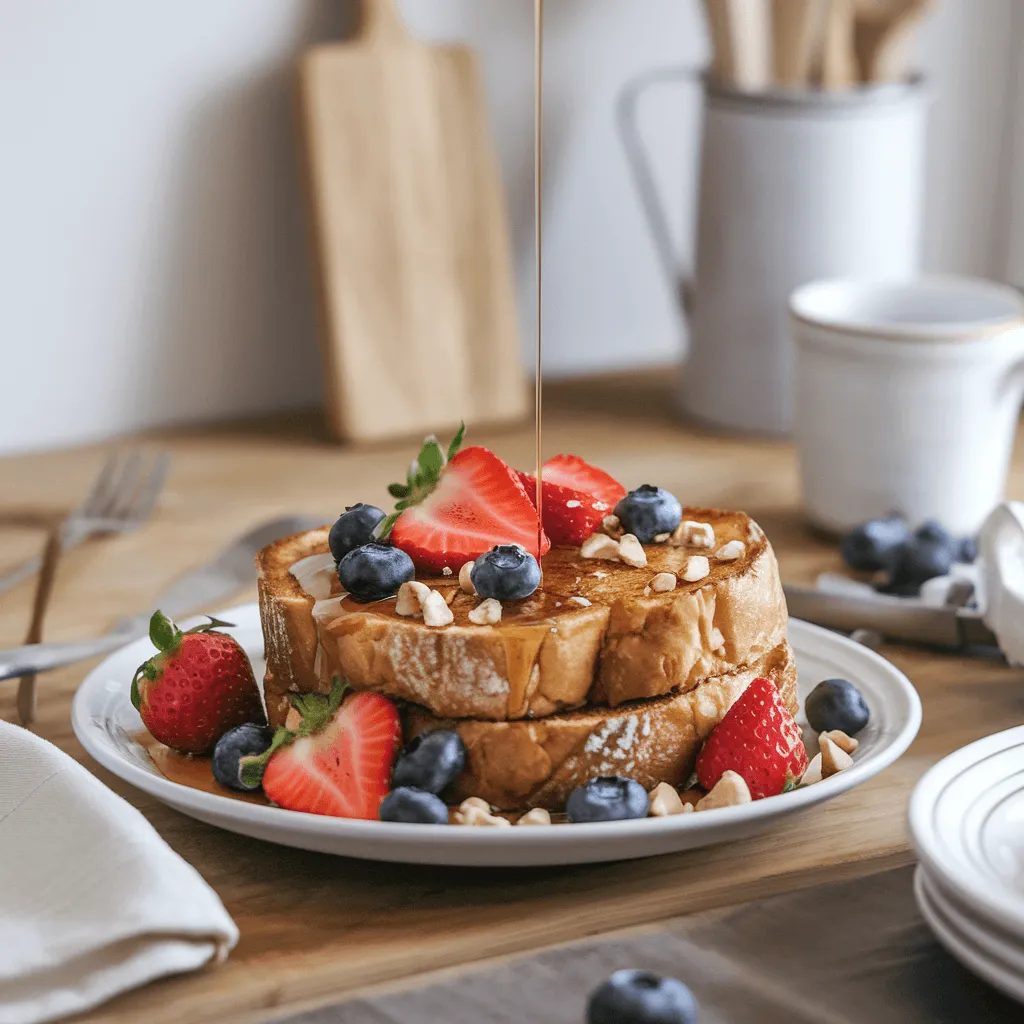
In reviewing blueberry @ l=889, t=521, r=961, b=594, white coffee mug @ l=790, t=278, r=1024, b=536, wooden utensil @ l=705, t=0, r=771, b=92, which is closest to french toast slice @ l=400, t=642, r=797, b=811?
blueberry @ l=889, t=521, r=961, b=594

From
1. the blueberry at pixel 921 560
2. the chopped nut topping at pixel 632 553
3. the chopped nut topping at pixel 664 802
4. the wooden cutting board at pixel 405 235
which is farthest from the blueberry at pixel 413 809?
the wooden cutting board at pixel 405 235

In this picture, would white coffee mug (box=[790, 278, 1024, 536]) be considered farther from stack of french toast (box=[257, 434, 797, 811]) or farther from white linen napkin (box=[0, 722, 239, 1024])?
white linen napkin (box=[0, 722, 239, 1024])

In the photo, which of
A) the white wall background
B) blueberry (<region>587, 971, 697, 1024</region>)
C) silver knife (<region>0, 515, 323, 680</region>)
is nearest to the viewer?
blueberry (<region>587, 971, 697, 1024</region>)

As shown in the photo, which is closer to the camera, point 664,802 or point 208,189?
point 664,802

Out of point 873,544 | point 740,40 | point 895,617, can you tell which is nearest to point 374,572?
point 895,617

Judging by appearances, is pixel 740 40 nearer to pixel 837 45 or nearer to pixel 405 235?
pixel 837 45

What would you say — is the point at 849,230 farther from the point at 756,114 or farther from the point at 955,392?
the point at 955,392
